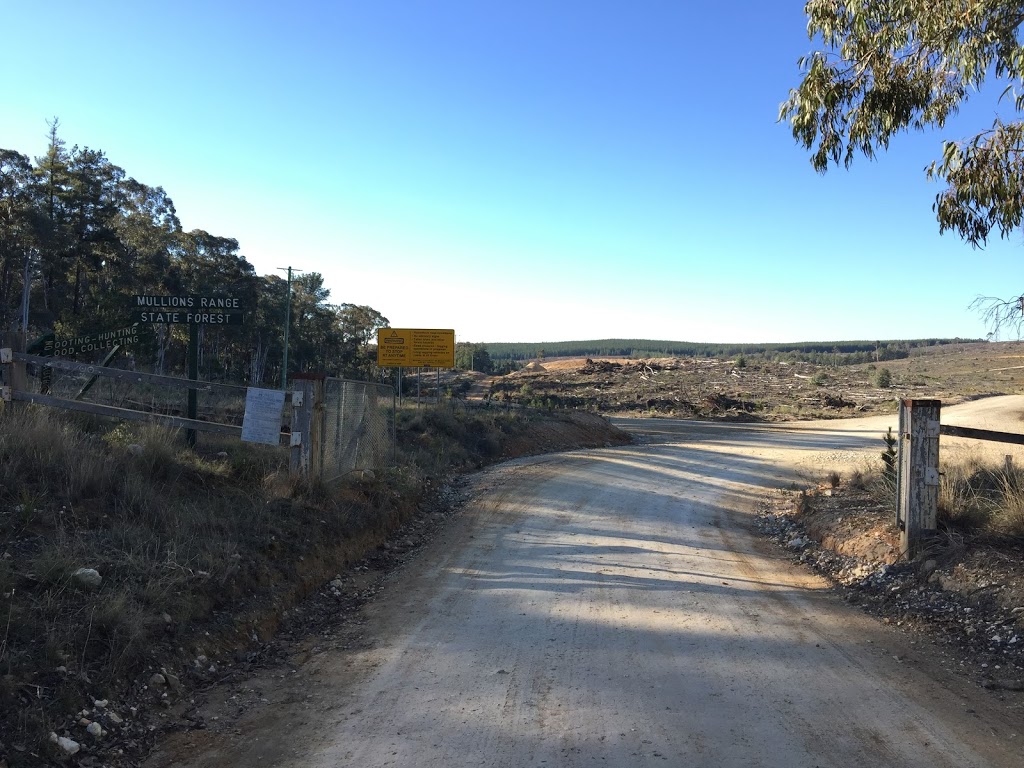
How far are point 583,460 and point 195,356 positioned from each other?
1324 cm

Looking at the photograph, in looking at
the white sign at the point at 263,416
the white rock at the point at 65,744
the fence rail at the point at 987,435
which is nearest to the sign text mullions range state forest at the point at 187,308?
the white sign at the point at 263,416

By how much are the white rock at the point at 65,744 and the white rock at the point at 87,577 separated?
1.47 m

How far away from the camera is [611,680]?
4.93 metres

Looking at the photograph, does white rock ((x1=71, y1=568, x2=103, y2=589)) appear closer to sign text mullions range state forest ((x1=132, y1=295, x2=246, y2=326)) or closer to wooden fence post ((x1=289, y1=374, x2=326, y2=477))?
wooden fence post ((x1=289, y1=374, x2=326, y2=477))

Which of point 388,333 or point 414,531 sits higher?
point 388,333

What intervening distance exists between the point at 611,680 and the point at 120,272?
145 ft

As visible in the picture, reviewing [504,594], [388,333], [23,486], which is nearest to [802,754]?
[504,594]

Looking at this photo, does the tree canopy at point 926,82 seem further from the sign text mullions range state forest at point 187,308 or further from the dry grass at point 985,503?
the sign text mullions range state forest at point 187,308

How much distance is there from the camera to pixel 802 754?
392 cm

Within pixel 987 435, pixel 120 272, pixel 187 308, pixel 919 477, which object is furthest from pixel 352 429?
pixel 120 272

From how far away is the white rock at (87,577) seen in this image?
504cm

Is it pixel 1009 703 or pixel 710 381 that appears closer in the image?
pixel 1009 703

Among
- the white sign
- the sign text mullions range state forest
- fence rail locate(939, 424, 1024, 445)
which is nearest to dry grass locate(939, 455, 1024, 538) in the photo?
fence rail locate(939, 424, 1024, 445)

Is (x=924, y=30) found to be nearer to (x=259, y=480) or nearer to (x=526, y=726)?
(x=526, y=726)
